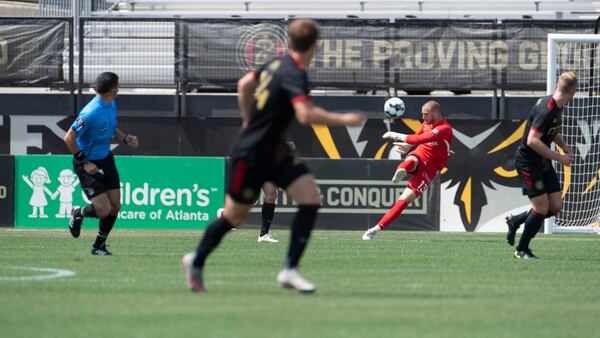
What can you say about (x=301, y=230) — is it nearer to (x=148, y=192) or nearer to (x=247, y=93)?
(x=247, y=93)

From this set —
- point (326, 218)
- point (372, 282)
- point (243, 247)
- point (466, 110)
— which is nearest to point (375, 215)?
point (326, 218)

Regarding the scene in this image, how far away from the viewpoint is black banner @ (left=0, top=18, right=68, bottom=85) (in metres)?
23.2

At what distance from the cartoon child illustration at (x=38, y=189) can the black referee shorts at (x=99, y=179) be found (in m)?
7.68

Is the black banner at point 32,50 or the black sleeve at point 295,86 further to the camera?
the black banner at point 32,50

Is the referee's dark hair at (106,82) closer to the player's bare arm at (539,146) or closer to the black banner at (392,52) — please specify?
the player's bare arm at (539,146)

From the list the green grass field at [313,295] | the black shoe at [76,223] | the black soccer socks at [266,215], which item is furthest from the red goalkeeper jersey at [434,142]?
the black shoe at [76,223]

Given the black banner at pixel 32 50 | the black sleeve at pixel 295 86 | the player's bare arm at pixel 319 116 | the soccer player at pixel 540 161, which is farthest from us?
the black banner at pixel 32 50

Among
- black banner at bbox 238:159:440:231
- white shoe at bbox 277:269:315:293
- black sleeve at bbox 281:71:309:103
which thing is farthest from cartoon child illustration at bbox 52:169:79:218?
black sleeve at bbox 281:71:309:103

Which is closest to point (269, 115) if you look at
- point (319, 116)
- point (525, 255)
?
point (319, 116)

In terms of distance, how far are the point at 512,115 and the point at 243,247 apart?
9.60 m

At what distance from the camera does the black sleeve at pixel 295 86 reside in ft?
27.9

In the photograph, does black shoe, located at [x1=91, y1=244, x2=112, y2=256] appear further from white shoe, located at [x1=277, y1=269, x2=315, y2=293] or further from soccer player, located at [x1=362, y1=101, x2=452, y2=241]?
white shoe, located at [x1=277, y1=269, x2=315, y2=293]

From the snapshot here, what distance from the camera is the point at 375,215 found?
20516 mm

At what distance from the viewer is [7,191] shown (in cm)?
2081
